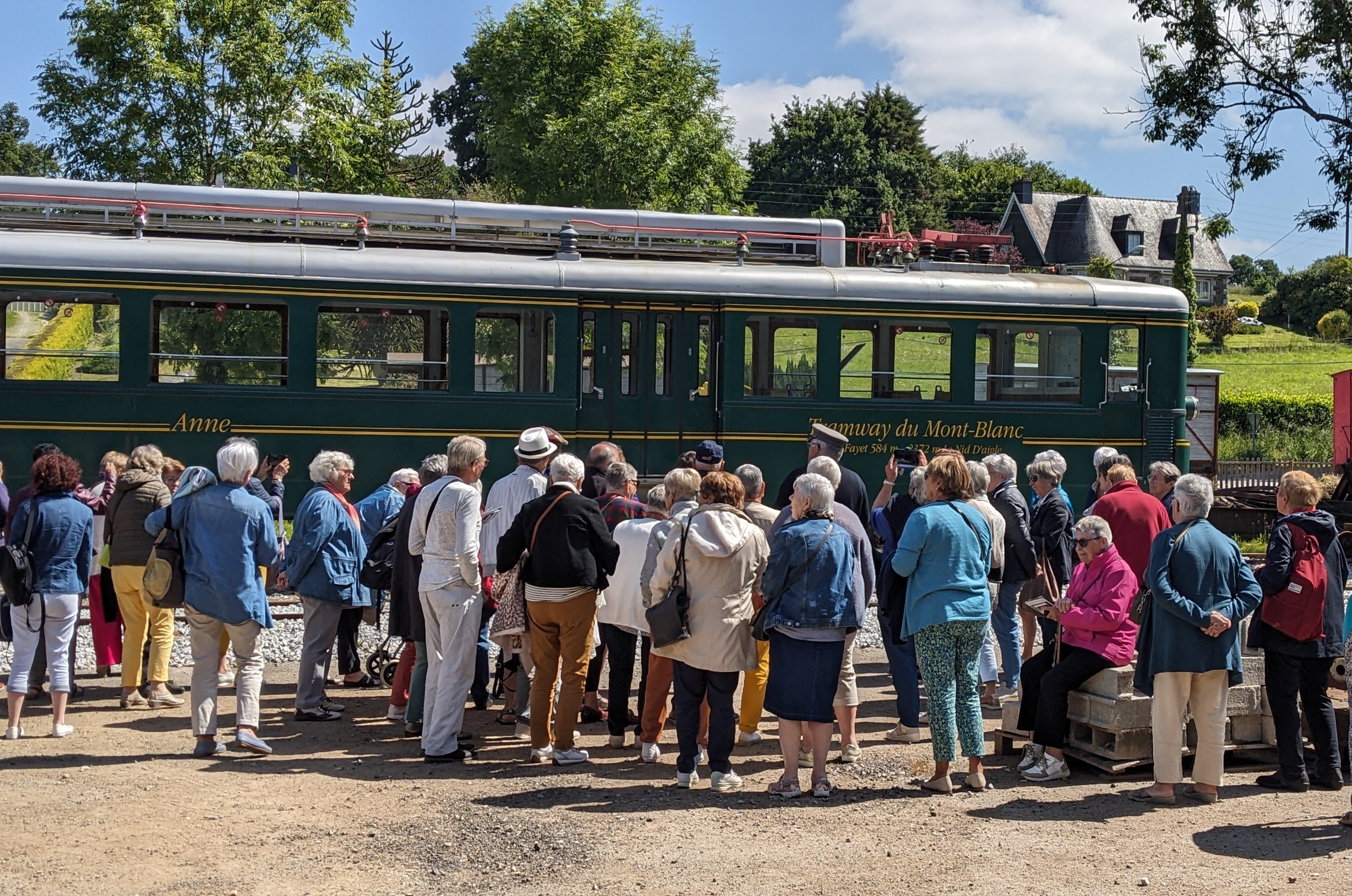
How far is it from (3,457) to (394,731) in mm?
6461

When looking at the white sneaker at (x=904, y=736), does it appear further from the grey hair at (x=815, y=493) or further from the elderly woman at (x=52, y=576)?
the elderly woman at (x=52, y=576)

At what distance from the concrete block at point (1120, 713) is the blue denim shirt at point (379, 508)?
4.97 meters

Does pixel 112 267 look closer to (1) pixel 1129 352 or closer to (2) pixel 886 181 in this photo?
(1) pixel 1129 352

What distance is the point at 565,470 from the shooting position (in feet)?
25.9

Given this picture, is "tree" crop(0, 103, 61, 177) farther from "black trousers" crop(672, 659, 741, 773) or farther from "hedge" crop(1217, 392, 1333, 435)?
"black trousers" crop(672, 659, 741, 773)

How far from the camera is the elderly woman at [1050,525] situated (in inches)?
366

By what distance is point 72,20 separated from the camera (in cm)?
2211

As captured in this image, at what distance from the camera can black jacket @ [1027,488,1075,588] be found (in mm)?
9352

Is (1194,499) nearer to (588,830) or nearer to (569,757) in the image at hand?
(588,830)

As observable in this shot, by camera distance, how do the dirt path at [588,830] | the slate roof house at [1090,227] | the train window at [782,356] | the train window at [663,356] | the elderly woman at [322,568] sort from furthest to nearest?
1. the slate roof house at [1090,227]
2. the train window at [782,356]
3. the train window at [663,356]
4. the elderly woman at [322,568]
5. the dirt path at [588,830]

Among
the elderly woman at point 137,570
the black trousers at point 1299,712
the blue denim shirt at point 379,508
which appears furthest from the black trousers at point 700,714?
the elderly woman at point 137,570

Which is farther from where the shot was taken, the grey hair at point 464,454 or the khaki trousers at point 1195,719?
the grey hair at point 464,454

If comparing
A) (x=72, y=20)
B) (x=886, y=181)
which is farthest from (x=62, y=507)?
(x=886, y=181)

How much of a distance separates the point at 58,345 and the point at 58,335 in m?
0.12
